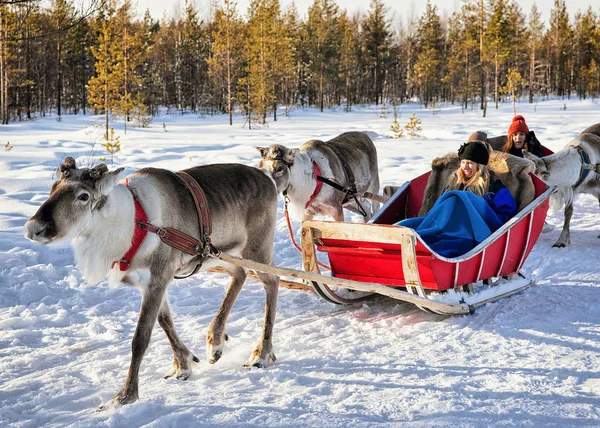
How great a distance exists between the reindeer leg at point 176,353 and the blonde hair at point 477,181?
3138 millimetres

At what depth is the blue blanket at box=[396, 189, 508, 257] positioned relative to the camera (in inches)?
193

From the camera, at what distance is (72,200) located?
10.1ft

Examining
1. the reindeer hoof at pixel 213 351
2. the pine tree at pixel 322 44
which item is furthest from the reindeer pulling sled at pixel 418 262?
the pine tree at pixel 322 44

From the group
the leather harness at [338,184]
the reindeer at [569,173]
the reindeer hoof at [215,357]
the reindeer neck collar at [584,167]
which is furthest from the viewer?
the reindeer neck collar at [584,167]

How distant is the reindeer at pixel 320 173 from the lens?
6125mm

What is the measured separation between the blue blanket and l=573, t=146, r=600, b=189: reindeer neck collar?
357cm

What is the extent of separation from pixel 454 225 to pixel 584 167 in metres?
3.84

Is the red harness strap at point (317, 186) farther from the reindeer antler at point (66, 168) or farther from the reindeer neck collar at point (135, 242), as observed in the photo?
the reindeer antler at point (66, 168)

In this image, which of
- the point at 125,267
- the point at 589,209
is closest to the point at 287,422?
the point at 125,267

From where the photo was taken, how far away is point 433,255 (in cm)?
438

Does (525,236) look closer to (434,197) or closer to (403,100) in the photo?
(434,197)

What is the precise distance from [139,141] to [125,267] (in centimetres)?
1679

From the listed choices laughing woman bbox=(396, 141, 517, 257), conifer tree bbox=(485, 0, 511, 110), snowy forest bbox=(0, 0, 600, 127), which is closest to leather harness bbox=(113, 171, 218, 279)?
laughing woman bbox=(396, 141, 517, 257)

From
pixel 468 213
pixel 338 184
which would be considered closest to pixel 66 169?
pixel 468 213
